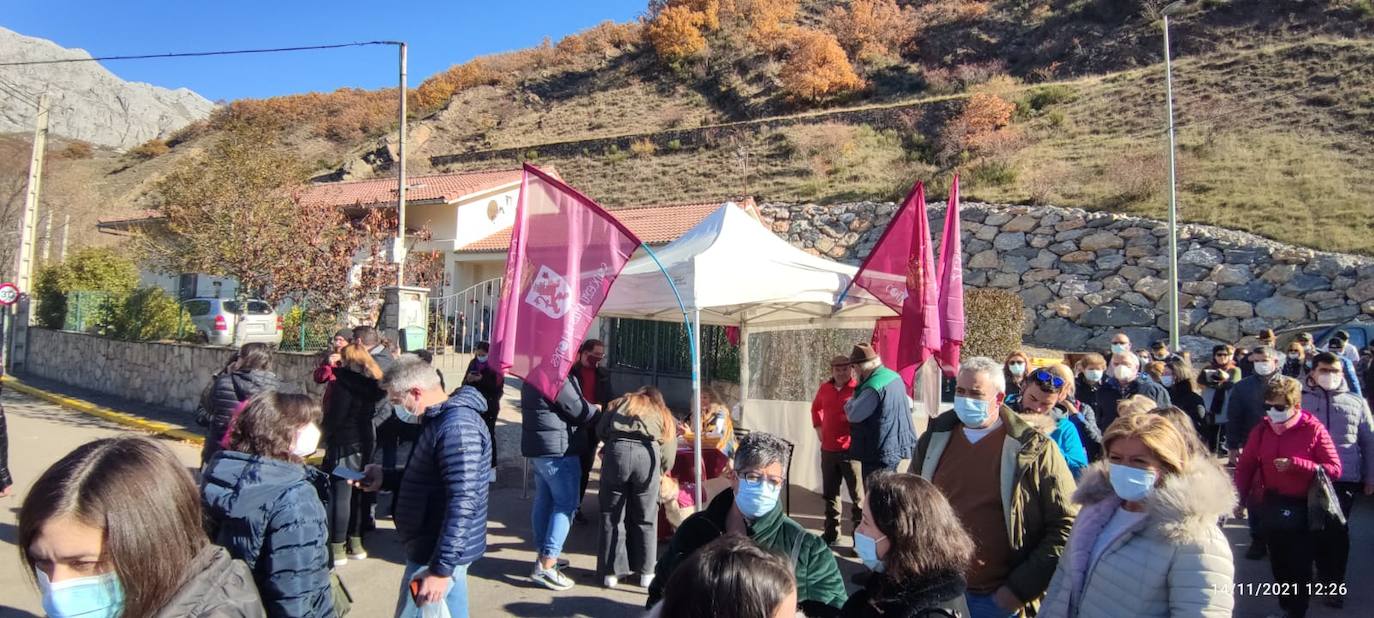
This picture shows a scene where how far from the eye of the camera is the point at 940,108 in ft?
109

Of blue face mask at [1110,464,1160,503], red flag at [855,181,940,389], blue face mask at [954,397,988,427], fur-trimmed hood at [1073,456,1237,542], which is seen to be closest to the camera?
fur-trimmed hood at [1073,456,1237,542]

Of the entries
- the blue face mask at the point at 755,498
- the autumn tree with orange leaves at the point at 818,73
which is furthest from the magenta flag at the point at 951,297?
the autumn tree with orange leaves at the point at 818,73

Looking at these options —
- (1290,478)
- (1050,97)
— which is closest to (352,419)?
(1290,478)

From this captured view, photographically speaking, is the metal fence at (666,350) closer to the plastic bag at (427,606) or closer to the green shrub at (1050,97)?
the plastic bag at (427,606)

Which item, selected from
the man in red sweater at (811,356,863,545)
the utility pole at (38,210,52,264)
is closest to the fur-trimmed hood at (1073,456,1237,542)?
the man in red sweater at (811,356,863,545)

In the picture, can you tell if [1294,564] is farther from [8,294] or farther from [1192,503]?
[8,294]

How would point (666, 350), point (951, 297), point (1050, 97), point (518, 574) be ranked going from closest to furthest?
point (518, 574) → point (951, 297) → point (666, 350) → point (1050, 97)

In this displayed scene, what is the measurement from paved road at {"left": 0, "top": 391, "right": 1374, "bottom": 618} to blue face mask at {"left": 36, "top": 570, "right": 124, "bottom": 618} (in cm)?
260

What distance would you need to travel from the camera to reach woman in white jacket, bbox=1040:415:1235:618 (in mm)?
2391

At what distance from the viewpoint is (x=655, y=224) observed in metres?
23.3

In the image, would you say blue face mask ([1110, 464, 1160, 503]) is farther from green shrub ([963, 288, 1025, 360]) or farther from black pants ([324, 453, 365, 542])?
green shrub ([963, 288, 1025, 360])

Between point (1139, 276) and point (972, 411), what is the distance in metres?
17.9

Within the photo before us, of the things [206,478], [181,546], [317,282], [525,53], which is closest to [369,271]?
[317,282]

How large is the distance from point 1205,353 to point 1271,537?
14118 millimetres
